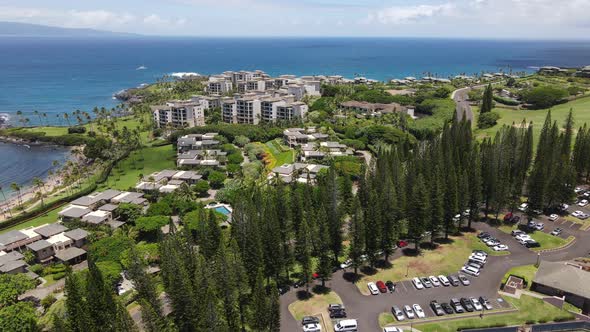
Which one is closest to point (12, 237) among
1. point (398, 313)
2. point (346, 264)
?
point (346, 264)

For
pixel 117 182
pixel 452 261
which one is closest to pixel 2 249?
pixel 117 182

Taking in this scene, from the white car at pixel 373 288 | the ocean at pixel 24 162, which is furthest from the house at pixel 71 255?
the white car at pixel 373 288

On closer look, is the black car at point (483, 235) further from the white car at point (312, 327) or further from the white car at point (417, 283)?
the white car at point (312, 327)

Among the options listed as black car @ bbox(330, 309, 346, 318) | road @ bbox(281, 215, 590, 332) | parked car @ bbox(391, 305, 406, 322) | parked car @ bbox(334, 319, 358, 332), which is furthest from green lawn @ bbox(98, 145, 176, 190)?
parked car @ bbox(391, 305, 406, 322)

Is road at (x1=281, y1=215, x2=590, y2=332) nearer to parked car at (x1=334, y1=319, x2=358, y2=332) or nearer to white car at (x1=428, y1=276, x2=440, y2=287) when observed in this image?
white car at (x1=428, y1=276, x2=440, y2=287)

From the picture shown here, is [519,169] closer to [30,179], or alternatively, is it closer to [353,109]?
[353,109]

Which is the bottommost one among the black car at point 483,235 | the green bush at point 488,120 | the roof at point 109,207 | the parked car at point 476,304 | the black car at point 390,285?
the black car at point 390,285
